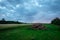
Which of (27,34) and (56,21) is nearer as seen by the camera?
(27,34)

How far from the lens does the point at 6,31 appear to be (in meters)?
5.00

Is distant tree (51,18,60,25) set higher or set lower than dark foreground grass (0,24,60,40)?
higher

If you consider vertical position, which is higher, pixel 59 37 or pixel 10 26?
pixel 10 26

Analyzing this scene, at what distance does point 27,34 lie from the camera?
16.4 ft

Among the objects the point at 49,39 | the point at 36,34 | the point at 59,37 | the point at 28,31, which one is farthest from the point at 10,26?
the point at 59,37

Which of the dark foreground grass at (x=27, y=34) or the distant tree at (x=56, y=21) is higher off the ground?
the distant tree at (x=56, y=21)

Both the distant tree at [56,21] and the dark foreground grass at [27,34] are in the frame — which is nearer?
the dark foreground grass at [27,34]

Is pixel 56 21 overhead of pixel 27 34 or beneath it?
overhead

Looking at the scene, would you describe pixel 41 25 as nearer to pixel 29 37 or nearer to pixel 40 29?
pixel 40 29

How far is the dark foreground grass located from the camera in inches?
191

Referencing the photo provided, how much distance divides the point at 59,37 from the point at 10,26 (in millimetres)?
1938

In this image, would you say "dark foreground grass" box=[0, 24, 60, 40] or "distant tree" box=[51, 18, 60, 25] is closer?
"dark foreground grass" box=[0, 24, 60, 40]

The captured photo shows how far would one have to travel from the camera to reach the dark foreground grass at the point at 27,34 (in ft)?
15.9

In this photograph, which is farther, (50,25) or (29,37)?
(50,25)
